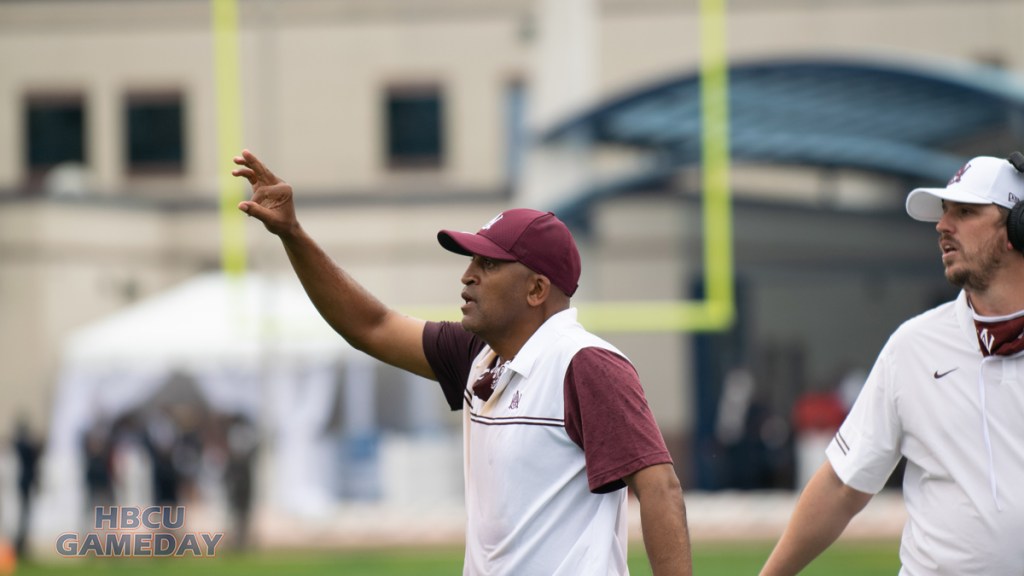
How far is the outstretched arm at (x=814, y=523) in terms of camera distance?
180 inches

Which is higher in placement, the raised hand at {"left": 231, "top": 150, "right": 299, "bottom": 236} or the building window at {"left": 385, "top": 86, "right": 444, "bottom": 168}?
the building window at {"left": 385, "top": 86, "right": 444, "bottom": 168}

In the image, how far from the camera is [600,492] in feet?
12.8

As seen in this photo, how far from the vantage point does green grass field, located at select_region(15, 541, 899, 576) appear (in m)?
15.2

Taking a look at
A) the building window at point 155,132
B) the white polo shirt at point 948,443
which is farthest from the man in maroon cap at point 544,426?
the building window at point 155,132

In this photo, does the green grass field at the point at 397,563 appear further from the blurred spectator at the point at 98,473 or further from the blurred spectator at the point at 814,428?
the blurred spectator at the point at 814,428

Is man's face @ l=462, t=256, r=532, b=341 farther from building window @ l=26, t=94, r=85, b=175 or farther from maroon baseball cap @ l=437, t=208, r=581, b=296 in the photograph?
building window @ l=26, t=94, r=85, b=175

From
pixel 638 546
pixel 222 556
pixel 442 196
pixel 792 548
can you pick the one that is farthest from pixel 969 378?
pixel 442 196

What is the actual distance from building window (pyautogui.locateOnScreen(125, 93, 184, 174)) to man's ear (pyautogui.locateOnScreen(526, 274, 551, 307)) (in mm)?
28809

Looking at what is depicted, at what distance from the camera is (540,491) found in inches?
156

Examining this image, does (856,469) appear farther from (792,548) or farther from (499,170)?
(499,170)

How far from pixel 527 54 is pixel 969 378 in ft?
89.2

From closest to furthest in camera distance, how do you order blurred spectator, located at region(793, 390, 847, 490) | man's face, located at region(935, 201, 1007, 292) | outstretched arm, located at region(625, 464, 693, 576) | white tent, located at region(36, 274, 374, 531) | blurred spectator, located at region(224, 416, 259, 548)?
outstretched arm, located at region(625, 464, 693, 576)
man's face, located at region(935, 201, 1007, 292)
blurred spectator, located at region(224, 416, 259, 548)
blurred spectator, located at region(793, 390, 847, 490)
white tent, located at region(36, 274, 374, 531)

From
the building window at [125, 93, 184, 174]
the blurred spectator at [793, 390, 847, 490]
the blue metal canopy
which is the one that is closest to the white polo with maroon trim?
the blue metal canopy

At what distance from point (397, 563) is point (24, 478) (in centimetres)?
541
